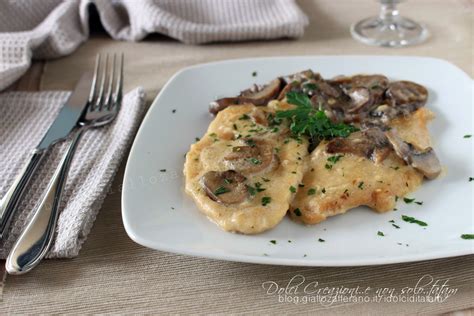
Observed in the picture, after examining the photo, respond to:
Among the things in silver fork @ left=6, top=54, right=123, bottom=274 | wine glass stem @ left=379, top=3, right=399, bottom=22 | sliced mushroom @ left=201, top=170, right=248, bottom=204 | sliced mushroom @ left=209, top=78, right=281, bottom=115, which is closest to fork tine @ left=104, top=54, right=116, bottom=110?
silver fork @ left=6, top=54, right=123, bottom=274

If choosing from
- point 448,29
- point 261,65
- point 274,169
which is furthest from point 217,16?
point 274,169

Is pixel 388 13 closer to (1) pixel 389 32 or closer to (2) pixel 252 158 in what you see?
(1) pixel 389 32

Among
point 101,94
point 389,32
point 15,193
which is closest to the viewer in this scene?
point 15,193

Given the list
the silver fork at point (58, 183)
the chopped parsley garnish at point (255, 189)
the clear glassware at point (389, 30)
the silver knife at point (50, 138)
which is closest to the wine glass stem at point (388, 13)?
the clear glassware at point (389, 30)

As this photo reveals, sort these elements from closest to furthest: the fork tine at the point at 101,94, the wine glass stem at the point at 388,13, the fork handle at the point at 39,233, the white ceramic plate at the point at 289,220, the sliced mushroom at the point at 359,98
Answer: the white ceramic plate at the point at 289,220, the fork handle at the point at 39,233, the sliced mushroom at the point at 359,98, the fork tine at the point at 101,94, the wine glass stem at the point at 388,13

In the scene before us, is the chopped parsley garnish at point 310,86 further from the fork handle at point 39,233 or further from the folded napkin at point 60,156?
the fork handle at point 39,233

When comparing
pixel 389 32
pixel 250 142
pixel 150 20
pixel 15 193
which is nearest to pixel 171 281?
pixel 250 142

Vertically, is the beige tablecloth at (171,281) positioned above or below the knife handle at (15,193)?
below

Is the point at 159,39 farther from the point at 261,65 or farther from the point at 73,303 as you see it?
the point at 73,303
